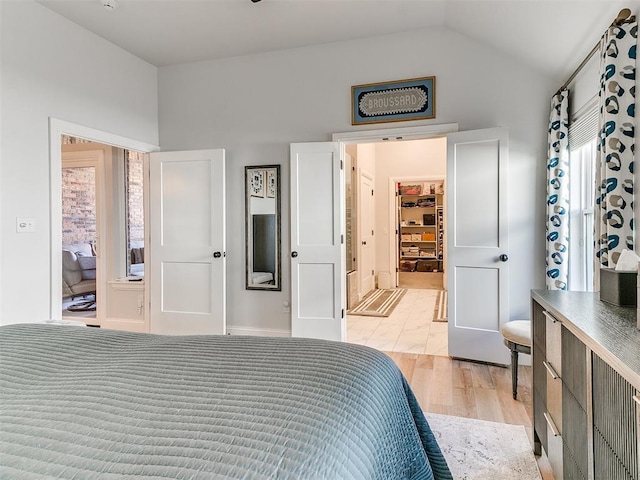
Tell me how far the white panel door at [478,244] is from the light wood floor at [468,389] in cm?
19

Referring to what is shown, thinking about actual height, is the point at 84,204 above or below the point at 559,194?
above

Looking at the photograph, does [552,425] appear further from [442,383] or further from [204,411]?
[204,411]

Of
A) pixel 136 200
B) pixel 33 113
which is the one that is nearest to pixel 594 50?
pixel 33 113

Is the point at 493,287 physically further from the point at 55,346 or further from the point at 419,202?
the point at 419,202

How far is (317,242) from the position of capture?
12.8ft

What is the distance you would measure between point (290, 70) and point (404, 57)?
3.96 ft

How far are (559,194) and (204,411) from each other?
3140 mm

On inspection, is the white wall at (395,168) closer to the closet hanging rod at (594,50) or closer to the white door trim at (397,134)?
the white door trim at (397,134)

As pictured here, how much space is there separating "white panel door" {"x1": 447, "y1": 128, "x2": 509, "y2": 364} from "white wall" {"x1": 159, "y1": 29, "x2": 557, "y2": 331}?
0.19 m

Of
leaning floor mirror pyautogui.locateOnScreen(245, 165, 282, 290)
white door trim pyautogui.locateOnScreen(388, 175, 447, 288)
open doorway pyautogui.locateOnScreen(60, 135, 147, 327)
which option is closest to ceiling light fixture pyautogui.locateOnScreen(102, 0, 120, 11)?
open doorway pyautogui.locateOnScreen(60, 135, 147, 327)

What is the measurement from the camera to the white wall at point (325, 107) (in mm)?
3375

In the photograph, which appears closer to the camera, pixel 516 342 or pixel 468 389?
pixel 516 342

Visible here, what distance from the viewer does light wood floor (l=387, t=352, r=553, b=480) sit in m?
2.44

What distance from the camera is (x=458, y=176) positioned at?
3.47m
